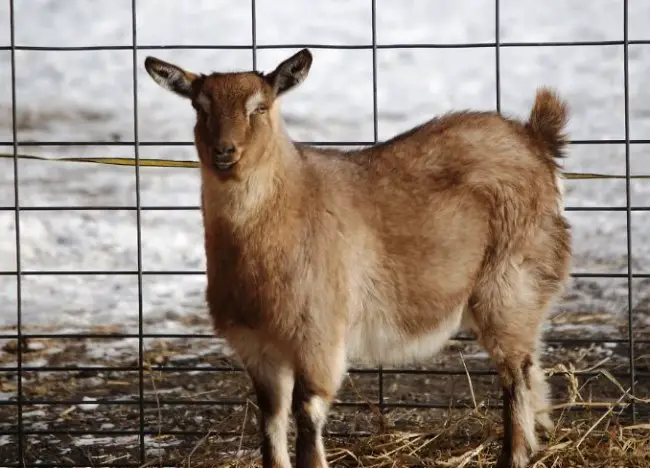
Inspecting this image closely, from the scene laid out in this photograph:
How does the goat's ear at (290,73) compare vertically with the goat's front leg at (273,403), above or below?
above

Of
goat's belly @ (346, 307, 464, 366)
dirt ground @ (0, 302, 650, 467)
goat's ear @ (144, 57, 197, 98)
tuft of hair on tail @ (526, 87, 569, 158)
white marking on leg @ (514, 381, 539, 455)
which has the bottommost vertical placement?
dirt ground @ (0, 302, 650, 467)

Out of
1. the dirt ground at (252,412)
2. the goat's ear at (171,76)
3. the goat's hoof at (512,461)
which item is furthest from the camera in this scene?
the dirt ground at (252,412)

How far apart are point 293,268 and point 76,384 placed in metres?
3.20

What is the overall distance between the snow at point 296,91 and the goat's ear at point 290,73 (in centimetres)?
512

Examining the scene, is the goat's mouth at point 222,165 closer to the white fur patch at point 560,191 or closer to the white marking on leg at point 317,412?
the white marking on leg at point 317,412

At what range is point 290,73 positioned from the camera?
481 cm

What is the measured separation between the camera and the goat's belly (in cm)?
502

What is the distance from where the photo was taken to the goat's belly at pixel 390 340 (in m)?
5.02

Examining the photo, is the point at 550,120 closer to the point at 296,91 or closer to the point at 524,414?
the point at 524,414

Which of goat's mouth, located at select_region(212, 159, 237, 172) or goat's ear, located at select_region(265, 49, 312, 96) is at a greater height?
goat's ear, located at select_region(265, 49, 312, 96)

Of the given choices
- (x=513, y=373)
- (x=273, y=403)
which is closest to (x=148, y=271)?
(x=273, y=403)

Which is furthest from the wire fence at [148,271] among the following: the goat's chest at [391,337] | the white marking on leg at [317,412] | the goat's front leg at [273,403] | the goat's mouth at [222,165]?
the goat's mouth at [222,165]

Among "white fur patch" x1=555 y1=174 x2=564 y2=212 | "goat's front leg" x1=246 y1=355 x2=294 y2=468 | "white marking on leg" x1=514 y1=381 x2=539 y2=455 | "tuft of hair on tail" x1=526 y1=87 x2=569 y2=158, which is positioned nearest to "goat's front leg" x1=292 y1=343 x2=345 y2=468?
"goat's front leg" x1=246 y1=355 x2=294 y2=468

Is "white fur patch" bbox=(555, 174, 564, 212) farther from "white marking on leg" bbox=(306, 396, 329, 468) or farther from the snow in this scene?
the snow
